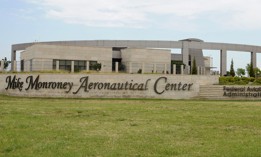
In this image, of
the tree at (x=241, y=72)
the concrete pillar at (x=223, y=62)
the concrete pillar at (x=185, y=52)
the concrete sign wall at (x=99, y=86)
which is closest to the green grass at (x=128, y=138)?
the concrete sign wall at (x=99, y=86)

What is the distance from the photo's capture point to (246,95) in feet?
124

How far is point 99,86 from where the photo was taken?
34906mm

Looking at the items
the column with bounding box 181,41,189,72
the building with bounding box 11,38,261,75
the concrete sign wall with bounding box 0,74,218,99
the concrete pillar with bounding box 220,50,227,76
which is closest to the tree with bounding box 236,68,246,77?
the building with bounding box 11,38,261,75

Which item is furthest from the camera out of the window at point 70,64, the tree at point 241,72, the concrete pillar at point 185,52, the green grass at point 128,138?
the tree at point 241,72

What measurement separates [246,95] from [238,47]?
2941cm

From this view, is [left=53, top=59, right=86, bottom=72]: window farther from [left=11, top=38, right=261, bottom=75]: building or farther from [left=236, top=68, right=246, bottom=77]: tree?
[left=236, top=68, right=246, bottom=77]: tree

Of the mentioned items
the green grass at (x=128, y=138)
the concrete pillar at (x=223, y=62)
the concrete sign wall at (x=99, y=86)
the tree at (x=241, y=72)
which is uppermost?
the concrete pillar at (x=223, y=62)

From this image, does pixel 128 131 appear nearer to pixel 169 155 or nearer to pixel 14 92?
pixel 169 155

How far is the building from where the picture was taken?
1860 inches

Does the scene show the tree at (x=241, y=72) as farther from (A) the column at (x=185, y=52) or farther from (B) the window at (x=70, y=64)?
(B) the window at (x=70, y=64)

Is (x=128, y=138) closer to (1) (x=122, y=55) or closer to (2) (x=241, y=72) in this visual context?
(1) (x=122, y=55)

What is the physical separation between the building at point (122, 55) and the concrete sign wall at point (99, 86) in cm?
632

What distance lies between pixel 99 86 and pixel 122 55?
24521 mm

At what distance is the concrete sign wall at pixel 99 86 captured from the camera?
3422 cm
